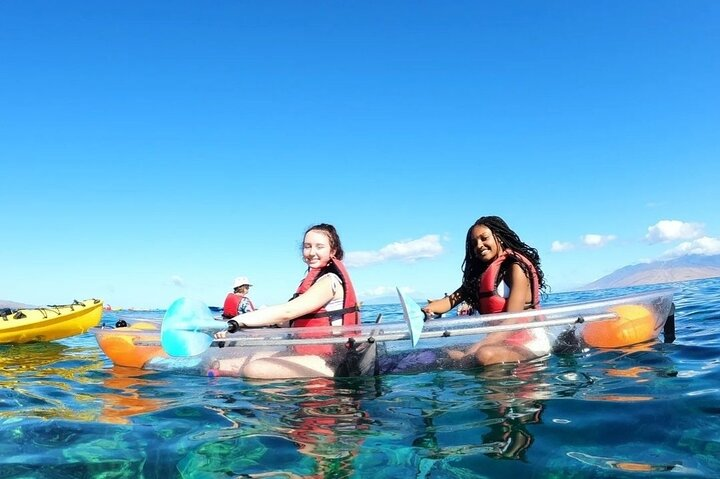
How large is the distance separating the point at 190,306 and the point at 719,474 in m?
4.07

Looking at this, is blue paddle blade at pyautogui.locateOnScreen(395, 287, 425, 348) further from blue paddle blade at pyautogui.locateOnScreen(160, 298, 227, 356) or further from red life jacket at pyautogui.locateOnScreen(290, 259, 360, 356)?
blue paddle blade at pyautogui.locateOnScreen(160, 298, 227, 356)

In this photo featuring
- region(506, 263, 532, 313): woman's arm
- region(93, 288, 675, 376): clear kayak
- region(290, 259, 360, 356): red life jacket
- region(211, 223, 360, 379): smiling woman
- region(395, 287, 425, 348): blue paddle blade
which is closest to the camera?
region(395, 287, 425, 348): blue paddle blade

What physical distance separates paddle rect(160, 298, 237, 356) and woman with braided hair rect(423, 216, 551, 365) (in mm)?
2337

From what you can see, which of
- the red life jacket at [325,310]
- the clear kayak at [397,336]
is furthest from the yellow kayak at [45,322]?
the red life jacket at [325,310]

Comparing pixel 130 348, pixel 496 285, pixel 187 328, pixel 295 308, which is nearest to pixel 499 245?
pixel 496 285

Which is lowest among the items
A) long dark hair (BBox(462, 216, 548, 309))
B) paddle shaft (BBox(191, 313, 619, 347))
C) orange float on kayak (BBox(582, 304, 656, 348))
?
orange float on kayak (BBox(582, 304, 656, 348))

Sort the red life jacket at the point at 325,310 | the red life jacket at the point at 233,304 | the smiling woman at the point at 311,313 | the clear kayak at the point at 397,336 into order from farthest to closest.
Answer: the red life jacket at the point at 233,304 → the red life jacket at the point at 325,310 → the smiling woman at the point at 311,313 → the clear kayak at the point at 397,336

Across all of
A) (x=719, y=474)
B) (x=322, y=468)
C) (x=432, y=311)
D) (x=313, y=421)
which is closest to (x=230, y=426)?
(x=313, y=421)

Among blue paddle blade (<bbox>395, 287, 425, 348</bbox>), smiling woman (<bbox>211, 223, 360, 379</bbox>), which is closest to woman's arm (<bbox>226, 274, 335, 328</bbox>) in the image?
smiling woman (<bbox>211, 223, 360, 379</bbox>)

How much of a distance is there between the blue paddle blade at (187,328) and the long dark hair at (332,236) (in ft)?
4.60

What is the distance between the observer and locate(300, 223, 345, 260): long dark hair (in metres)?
5.47

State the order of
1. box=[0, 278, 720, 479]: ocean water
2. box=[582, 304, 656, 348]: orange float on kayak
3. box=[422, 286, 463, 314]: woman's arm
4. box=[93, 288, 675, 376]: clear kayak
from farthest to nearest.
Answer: box=[422, 286, 463, 314]: woman's arm → box=[582, 304, 656, 348]: orange float on kayak → box=[93, 288, 675, 376]: clear kayak → box=[0, 278, 720, 479]: ocean water

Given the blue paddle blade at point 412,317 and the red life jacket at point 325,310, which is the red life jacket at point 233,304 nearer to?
the red life jacket at point 325,310

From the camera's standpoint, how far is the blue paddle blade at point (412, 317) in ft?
14.8
